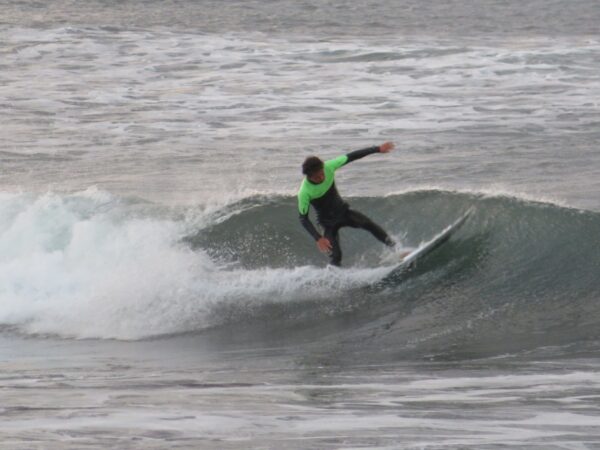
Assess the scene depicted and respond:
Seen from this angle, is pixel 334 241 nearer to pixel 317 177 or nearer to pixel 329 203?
pixel 329 203

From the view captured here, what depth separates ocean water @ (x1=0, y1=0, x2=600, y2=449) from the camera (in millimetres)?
7754

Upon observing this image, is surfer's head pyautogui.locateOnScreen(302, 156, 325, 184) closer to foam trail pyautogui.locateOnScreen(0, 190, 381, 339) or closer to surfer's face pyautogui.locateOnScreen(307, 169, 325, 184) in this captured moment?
surfer's face pyautogui.locateOnScreen(307, 169, 325, 184)

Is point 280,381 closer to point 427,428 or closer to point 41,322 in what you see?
point 427,428

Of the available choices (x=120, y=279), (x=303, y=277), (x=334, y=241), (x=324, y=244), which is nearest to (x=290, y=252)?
(x=303, y=277)

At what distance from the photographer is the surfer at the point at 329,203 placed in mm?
11664

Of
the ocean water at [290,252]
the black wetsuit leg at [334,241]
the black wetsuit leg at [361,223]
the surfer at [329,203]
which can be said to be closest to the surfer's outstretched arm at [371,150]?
the surfer at [329,203]

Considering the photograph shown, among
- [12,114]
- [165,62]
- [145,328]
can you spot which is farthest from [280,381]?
[165,62]

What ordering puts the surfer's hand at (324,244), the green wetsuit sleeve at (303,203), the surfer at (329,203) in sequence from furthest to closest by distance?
1. the green wetsuit sleeve at (303,203)
2. the surfer at (329,203)
3. the surfer's hand at (324,244)

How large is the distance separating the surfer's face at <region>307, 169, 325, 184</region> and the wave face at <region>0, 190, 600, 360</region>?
3.99 ft

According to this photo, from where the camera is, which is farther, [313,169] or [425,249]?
[425,249]

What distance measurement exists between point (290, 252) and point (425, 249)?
1976 millimetres

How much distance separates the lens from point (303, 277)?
41.7ft

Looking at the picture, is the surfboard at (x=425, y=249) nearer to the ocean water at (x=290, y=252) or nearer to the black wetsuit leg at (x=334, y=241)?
the ocean water at (x=290, y=252)

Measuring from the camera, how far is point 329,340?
1128cm
